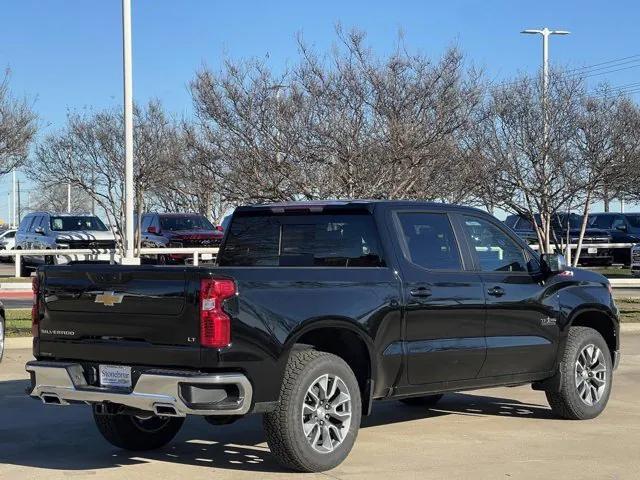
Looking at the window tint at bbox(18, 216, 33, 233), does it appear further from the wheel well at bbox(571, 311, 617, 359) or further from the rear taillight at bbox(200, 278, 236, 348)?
the rear taillight at bbox(200, 278, 236, 348)

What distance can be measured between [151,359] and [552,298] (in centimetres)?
386

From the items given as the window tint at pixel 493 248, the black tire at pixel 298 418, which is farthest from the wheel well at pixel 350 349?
the window tint at pixel 493 248

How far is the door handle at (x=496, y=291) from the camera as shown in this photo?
8820mm

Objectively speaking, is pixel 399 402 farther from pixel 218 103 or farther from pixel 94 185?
pixel 94 185

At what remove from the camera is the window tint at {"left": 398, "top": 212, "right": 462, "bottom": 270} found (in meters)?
8.44

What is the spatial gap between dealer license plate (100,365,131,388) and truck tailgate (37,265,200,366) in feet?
0.20

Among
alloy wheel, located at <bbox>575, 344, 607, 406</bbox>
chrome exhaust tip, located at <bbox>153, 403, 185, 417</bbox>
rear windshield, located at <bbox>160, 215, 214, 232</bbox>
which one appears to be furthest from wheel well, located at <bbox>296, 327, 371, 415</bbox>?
rear windshield, located at <bbox>160, 215, 214, 232</bbox>

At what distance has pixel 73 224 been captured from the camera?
33344 millimetres

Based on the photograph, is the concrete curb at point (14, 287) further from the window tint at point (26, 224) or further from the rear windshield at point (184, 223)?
the window tint at point (26, 224)

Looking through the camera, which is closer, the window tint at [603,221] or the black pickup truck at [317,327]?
the black pickup truck at [317,327]

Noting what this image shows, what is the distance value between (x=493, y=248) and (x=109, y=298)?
3480 millimetres

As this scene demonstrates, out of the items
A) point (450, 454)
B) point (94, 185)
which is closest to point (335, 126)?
point (450, 454)

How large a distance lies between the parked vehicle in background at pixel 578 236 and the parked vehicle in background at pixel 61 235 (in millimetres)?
13404

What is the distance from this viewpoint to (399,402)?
10711 mm
